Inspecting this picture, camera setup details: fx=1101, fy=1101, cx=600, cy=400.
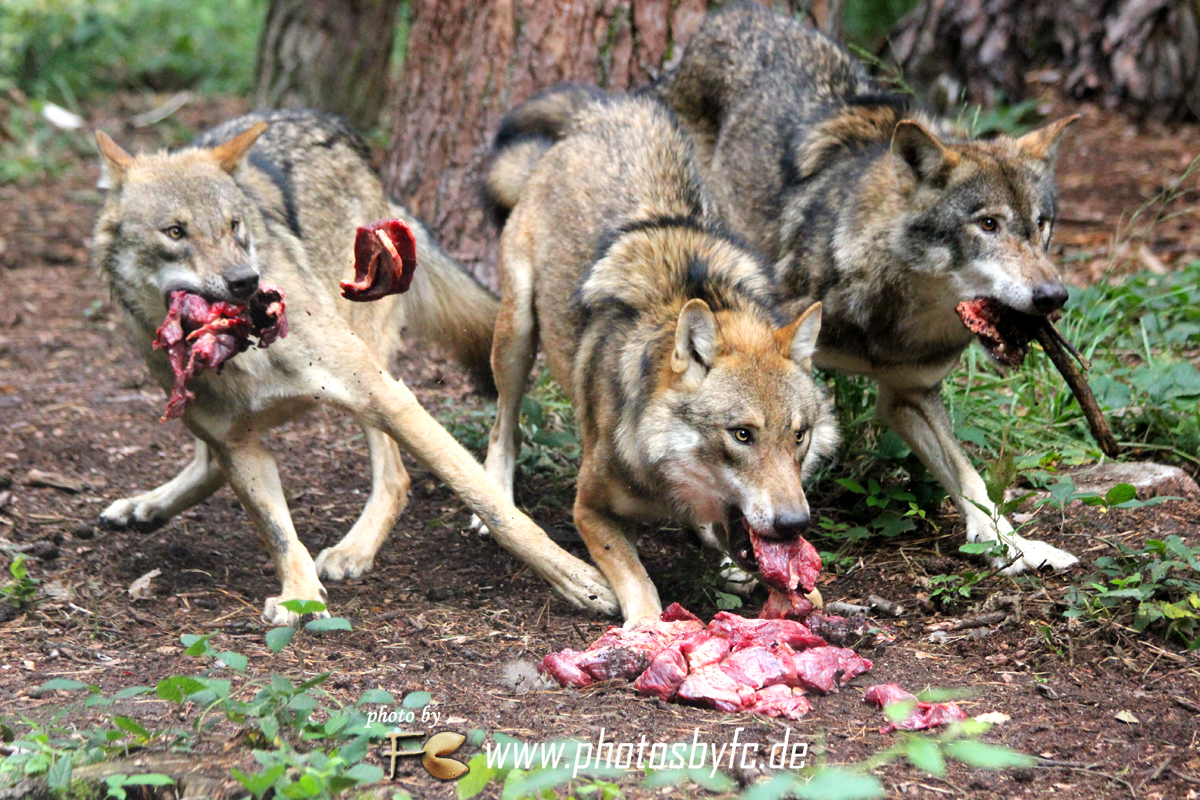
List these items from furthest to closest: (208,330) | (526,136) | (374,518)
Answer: (526,136)
(374,518)
(208,330)

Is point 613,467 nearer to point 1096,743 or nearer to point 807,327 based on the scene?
point 807,327

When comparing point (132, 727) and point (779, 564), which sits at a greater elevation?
point (779, 564)

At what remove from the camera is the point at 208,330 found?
4043 mm

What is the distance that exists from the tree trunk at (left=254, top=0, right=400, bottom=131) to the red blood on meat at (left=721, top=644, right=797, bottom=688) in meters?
7.70

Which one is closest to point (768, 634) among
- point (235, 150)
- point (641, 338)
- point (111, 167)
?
point (641, 338)

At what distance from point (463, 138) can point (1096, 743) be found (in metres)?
5.21

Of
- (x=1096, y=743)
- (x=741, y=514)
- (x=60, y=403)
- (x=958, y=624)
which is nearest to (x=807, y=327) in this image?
(x=741, y=514)

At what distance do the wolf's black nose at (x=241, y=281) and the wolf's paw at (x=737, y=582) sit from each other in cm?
219

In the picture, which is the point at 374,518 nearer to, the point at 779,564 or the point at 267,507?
the point at 267,507

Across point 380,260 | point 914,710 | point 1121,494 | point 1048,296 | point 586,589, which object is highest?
point 1048,296

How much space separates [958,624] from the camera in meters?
4.13

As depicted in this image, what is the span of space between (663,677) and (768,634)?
45cm

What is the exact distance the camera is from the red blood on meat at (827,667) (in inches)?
140

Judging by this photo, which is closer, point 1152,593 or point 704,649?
point 704,649
